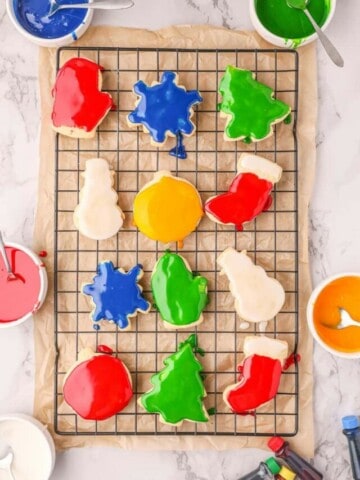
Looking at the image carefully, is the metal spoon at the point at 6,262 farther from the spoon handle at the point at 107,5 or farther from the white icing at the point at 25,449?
the spoon handle at the point at 107,5

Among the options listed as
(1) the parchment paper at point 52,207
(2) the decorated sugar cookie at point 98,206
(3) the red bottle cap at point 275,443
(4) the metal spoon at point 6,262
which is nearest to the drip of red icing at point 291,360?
(1) the parchment paper at point 52,207

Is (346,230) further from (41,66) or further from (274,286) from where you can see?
(41,66)

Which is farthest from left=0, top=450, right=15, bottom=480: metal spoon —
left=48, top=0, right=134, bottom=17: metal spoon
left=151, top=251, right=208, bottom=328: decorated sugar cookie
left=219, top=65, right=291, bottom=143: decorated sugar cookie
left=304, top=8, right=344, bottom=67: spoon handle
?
left=304, top=8, right=344, bottom=67: spoon handle

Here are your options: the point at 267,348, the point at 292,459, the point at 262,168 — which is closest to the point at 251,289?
the point at 267,348

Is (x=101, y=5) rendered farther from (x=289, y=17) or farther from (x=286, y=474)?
(x=286, y=474)

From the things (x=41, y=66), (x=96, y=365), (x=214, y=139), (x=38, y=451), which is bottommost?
(x=38, y=451)

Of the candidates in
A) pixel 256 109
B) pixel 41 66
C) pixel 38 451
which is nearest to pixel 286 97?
pixel 256 109
